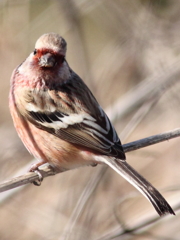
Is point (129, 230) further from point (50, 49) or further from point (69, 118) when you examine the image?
point (50, 49)

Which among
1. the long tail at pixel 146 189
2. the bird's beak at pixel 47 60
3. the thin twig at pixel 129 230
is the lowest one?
the thin twig at pixel 129 230

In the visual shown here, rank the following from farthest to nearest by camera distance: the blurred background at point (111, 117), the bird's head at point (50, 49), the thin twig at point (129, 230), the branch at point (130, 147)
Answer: the blurred background at point (111, 117)
the bird's head at point (50, 49)
the thin twig at point (129, 230)
the branch at point (130, 147)

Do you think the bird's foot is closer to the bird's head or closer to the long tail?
the long tail

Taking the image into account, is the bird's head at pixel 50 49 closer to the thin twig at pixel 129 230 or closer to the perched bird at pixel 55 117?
the perched bird at pixel 55 117

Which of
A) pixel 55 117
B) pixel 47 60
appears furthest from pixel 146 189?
pixel 47 60

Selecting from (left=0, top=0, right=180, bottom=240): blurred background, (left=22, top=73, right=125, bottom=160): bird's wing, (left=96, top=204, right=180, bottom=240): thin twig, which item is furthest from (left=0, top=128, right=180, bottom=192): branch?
(left=96, top=204, right=180, bottom=240): thin twig

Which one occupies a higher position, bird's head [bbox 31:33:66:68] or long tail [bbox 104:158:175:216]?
bird's head [bbox 31:33:66:68]

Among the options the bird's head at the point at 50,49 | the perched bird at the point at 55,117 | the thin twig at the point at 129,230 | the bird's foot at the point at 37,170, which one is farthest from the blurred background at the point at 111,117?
the bird's head at the point at 50,49
